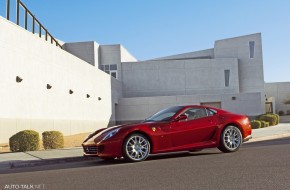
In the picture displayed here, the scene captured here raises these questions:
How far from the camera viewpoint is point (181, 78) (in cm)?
4681

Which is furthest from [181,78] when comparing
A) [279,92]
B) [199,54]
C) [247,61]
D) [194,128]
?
[194,128]

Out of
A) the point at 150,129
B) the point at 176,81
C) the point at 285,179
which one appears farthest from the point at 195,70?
the point at 285,179

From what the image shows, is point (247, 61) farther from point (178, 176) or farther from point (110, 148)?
point (178, 176)

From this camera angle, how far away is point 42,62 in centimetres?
2467

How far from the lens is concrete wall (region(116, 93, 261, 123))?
4209cm

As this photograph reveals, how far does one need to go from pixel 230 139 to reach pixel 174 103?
32.3 metres

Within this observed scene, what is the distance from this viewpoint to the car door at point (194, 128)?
9789 millimetres

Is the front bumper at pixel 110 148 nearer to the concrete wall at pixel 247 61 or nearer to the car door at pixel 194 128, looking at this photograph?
the car door at pixel 194 128

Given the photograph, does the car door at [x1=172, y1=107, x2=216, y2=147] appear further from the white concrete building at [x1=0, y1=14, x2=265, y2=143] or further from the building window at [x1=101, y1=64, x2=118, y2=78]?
the building window at [x1=101, y1=64, x2=118, y2=78]

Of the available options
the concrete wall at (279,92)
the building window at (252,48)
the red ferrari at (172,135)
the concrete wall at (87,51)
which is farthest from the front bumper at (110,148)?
the concrete wall at (279,92)

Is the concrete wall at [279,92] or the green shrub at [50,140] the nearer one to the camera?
the green shrub at [50,140]

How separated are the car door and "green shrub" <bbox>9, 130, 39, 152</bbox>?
6835 mm

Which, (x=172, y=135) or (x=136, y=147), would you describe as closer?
(x=136, y=147)

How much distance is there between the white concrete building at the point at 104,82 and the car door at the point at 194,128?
12.3 m
